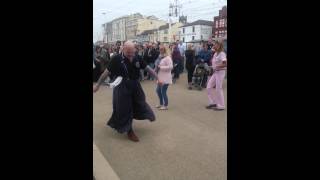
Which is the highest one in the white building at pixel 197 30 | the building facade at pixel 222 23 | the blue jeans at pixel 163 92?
the white building at pixel 197 30

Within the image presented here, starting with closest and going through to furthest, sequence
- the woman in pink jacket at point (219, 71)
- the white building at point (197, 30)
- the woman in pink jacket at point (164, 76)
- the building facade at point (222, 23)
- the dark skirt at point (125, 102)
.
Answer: the building facade at point (222, 23), the dark skirt at point (125, 102), the woman in pink jacket at point (219, 71), the woman in pink jacket at point (164, 76), the white building at point (197, 30)

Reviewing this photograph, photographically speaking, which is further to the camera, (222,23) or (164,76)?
(222,23)

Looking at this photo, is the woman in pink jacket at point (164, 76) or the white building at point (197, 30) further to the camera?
the white building at point (197, 30)

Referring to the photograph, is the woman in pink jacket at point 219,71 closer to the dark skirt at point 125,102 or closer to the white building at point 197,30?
the dark skirt at point 125,102

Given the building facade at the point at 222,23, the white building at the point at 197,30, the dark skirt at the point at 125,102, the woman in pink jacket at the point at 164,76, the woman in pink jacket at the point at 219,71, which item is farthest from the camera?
the white building at the point at 197,30

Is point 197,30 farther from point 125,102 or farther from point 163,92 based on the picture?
point 125,102

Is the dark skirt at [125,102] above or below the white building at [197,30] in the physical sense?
below

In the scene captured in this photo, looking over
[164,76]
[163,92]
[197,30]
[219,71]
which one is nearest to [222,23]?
[219,71]

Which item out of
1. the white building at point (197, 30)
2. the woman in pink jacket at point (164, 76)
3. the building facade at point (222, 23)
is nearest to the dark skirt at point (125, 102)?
the building facade at point (222, 23)

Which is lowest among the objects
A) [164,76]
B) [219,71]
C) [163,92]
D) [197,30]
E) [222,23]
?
[163,92]

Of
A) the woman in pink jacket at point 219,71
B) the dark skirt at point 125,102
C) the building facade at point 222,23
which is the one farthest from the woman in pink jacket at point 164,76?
the dark skirt at point 125,102

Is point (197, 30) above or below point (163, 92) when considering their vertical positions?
above
